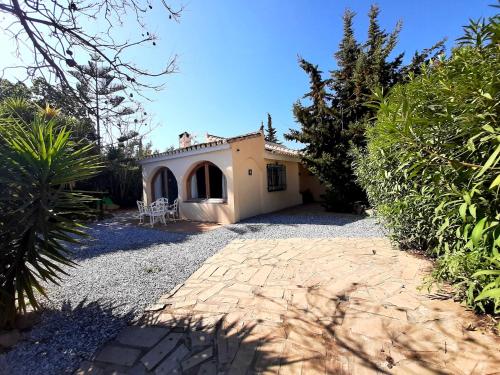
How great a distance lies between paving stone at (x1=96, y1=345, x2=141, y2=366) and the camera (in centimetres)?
291

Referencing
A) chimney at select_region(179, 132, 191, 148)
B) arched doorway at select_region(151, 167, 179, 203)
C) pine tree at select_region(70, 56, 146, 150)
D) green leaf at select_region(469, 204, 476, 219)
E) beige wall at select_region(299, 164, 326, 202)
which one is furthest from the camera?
beige wall at select_region(299, 164, 326, 202)

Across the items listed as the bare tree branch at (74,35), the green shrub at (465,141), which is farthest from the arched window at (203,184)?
the green shrub at (465,141)

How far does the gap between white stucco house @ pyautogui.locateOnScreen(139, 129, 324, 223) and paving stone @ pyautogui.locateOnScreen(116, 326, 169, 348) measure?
777 centimetres

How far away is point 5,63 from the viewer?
4.39 meters

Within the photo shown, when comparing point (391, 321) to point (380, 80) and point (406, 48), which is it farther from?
point (406, 48)

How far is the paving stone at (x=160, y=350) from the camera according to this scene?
2.86 meters

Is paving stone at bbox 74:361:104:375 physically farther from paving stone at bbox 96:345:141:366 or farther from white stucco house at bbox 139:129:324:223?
white stucco house at bbox 139:129:324:223

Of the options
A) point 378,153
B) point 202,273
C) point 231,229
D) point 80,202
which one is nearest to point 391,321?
point 378,153

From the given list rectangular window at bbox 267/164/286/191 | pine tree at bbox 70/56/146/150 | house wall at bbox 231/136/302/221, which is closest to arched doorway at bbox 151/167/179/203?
house wall at bbox 231/136/302/221

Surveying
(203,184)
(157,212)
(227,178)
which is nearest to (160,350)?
(227,178)

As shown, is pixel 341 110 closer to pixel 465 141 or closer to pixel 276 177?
pixel 276 177

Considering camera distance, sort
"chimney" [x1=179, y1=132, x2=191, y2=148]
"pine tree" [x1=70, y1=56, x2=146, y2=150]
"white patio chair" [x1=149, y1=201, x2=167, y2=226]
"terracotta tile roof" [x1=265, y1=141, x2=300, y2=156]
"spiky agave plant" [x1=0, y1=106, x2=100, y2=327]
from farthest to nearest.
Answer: "chimney" [x1=179, y1=132, x2=191, y2=148] → "terracotta tile roof" [x1=265, y1=141, x2=300, y2=156] → "white patio chair" [x1=149, y1=201, x2=167, y2=226] → "pine tree" [x1=70, y1=56, x2=146, y2=150] → "spiky agave plant" [x1=0, y1=106, x2=100, y2=327]

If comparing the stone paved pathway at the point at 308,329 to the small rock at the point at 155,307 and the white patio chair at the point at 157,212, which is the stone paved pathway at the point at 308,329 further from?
the white patio chair at the point at 157,212

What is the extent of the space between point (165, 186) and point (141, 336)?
1366 centimetres
